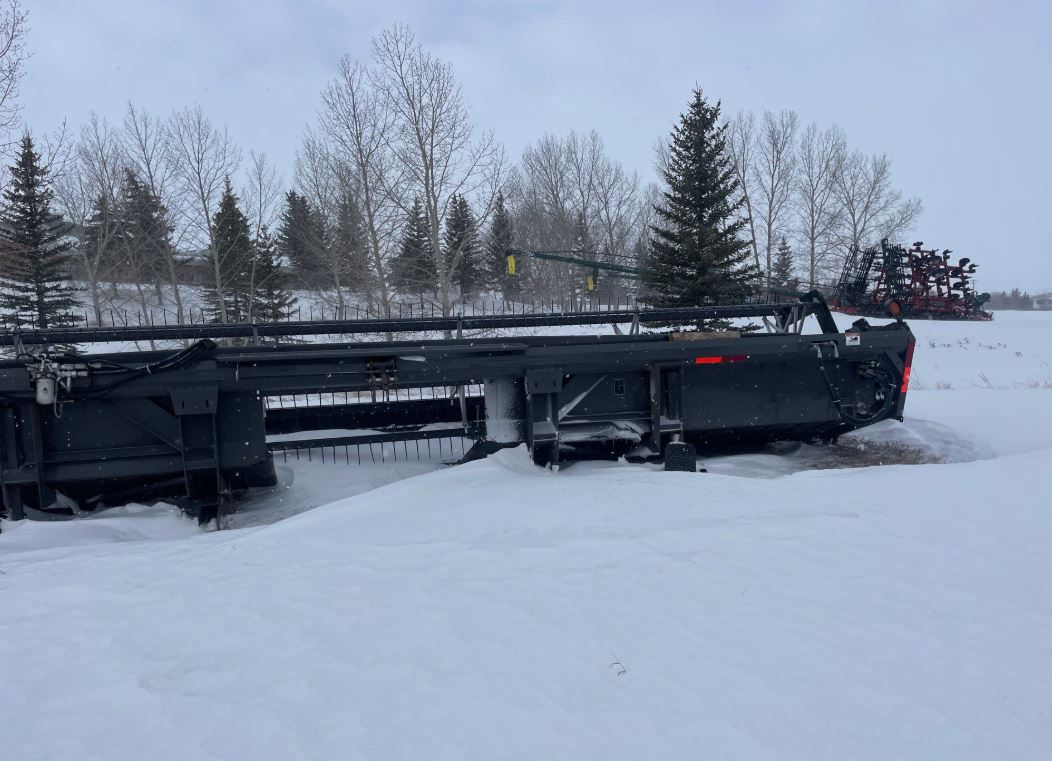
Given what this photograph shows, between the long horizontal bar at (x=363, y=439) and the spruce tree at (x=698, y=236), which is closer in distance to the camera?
the long horizontal bar at (x=363, y=439)

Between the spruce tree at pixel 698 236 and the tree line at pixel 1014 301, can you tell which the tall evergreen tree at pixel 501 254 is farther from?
the tree line at pixel 1014 301

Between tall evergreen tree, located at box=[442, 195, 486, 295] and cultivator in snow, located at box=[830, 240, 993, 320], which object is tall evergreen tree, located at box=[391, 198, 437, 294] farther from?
cultivator in snow, located at box=[830, 240, 993, 320]

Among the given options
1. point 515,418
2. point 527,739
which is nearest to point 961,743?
point 527,739

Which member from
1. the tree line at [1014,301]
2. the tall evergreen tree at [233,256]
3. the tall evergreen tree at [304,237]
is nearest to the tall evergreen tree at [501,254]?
the tall evergreen tree at [304,237]

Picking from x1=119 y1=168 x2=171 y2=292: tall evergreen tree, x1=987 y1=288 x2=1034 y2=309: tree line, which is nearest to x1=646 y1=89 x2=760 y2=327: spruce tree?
x1=119 y1=168 x2=171 y2=292: tall evergreen tree

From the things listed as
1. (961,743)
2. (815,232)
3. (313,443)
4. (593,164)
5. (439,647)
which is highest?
(593,164)

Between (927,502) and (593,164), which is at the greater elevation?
(593,164)

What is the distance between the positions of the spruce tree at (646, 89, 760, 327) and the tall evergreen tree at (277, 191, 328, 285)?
11596 millimetres

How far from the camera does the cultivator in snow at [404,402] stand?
17.0 feet

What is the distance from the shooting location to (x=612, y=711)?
2.30 meters

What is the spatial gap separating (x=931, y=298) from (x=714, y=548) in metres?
35.1

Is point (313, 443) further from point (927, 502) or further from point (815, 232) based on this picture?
point (815, 232)

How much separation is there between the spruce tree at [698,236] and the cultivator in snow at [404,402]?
12807mm

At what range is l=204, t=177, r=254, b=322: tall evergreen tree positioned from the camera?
24.9 metres
